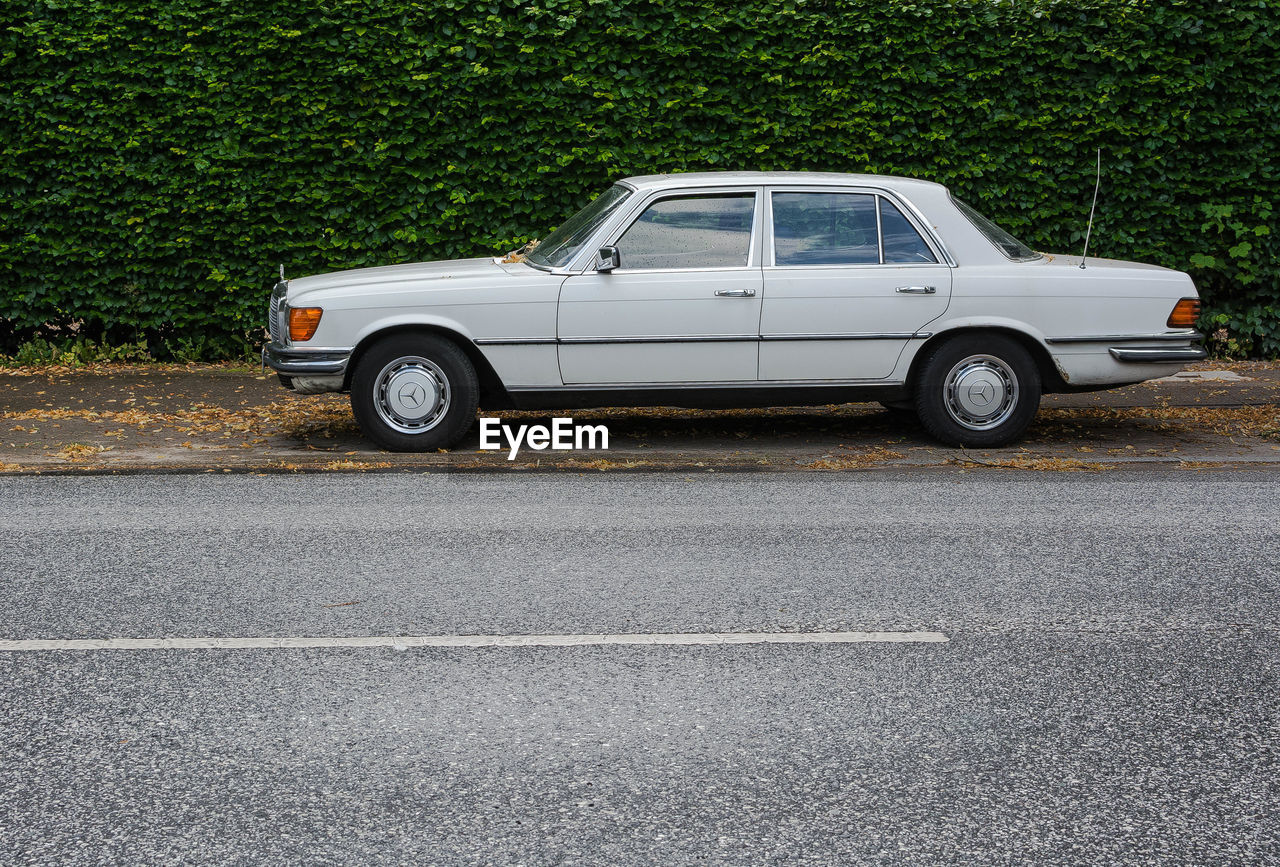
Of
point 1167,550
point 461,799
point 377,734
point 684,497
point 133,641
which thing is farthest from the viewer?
point 684,497

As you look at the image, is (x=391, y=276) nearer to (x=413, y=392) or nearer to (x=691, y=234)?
(x=413, y=392)

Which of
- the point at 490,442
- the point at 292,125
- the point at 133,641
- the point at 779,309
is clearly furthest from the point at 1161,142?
the point at 133,641

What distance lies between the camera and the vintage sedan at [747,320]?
840 centimetres

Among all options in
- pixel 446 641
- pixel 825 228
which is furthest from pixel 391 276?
pixel 446 641

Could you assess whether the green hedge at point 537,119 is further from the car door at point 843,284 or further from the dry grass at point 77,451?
the dry grass at point 77,451

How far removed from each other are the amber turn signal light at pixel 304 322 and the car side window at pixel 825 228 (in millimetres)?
2900

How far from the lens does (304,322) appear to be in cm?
840

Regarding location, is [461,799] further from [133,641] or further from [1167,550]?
[1167,550]

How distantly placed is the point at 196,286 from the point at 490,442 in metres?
4.37

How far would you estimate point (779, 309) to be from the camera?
845cm

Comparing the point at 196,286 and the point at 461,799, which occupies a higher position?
the point at 196,286

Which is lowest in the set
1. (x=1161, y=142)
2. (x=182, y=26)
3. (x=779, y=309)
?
(x=779, y=309)

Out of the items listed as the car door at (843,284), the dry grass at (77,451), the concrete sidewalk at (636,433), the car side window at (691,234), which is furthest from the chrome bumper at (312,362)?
the car door at (843,284)

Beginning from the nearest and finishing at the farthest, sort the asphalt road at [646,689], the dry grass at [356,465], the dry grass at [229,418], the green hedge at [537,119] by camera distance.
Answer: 1. the asphalt road at [646,689]
2. the dry grass at [356,465]
3. the dry grass at [229,418]
4. the green hedge at [537,119]
